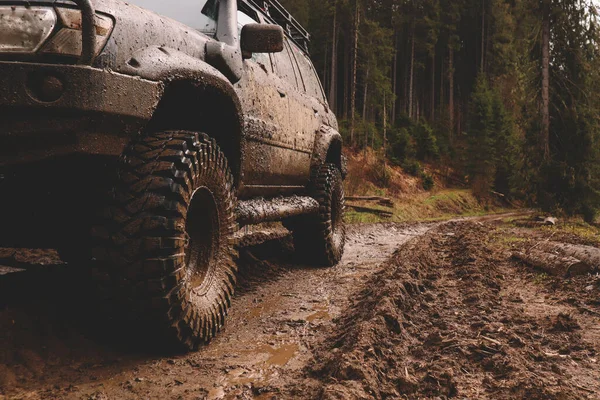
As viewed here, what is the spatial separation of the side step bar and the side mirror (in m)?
1.20

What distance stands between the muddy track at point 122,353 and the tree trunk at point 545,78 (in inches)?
486

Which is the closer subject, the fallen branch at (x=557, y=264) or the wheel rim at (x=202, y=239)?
the wheel rim at (x=202, y=239)

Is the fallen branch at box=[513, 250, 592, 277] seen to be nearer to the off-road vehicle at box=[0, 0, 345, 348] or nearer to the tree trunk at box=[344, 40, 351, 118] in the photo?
the off-road vehicle at box=[0, 0, 345, 348]

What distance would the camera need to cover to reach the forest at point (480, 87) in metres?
14.0

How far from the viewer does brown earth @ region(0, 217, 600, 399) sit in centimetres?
222

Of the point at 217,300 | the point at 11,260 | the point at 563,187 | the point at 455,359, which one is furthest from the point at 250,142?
the point at 563,187

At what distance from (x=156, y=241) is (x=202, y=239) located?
0.78m

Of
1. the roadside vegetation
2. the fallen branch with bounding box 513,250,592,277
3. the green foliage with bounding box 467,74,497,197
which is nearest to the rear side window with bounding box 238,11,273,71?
the fallen branch with bounding box 513,250,592,277

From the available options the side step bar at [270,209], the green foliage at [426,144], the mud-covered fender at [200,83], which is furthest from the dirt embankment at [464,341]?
the green foliage at [426,144]

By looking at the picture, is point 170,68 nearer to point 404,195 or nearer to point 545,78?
point 545,78

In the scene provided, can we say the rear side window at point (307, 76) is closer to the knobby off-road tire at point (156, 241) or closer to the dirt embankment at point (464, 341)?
the dirt embankment at point (464, 341)

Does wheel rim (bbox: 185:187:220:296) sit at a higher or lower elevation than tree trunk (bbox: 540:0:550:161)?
lower

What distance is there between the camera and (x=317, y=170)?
19.3ft

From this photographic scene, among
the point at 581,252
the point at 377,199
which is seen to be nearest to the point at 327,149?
the point at 581,252
